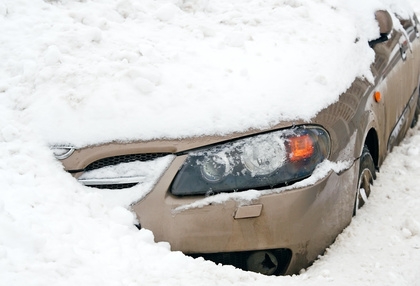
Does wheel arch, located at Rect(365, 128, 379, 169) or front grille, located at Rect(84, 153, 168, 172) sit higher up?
front grille, located at Rect(84, 153, 168, 172)

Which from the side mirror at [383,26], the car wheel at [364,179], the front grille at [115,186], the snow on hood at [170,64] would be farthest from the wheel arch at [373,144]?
the front grille at [115,186]

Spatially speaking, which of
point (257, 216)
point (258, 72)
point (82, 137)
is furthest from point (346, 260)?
point (82, 137)

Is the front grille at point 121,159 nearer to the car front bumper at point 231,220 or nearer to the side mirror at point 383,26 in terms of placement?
the car front bumper at point 231,220

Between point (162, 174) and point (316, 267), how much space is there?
85cm

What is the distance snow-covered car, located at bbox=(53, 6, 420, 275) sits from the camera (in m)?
2.69

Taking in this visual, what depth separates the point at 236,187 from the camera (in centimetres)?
272

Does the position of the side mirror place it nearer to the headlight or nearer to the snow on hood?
the snow on hood

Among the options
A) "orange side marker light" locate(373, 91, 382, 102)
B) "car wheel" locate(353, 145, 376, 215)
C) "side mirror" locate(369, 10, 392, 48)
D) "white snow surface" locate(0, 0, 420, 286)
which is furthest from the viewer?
"side mirror" locate(369, 10, 392, 48)

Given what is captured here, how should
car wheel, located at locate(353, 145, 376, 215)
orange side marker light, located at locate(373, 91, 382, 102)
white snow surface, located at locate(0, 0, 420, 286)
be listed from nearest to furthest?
1. white snow surface, located at locate(0, 0, 420, 286)
2. car wheel, located at locate(353, 145, 376, 215)
3. orange side marker light, located at locate(373, 91, 382, 102)

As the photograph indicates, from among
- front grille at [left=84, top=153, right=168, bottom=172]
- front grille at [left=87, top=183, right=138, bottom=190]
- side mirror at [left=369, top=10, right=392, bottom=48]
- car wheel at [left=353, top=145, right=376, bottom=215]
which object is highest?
side mirror at [left=369, top=10, right=392, bottom=48]

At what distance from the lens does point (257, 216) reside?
270 cm

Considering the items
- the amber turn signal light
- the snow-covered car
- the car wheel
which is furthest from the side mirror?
the amber turn signal light

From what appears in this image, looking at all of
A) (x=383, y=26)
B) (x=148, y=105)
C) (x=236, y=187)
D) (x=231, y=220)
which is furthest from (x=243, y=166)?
(x=383, y=26)

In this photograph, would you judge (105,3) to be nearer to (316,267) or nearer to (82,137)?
(82,137)
